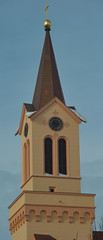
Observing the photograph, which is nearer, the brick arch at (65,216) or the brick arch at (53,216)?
the brick arch at (53,216)

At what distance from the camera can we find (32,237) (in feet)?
182

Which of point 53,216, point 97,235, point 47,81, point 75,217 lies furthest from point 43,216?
point 47,81

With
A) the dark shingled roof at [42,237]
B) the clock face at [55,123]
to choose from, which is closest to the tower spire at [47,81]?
the clock face at [55,123]

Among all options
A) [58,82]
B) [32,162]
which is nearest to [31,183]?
[32,162]

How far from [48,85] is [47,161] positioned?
689cm

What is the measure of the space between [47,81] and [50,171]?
26.6 ft

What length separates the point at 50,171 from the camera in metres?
58.8

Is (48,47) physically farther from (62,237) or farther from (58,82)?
(62,237)

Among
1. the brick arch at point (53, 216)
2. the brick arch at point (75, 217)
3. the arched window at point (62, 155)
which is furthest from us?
the arched window at point (62, 155)

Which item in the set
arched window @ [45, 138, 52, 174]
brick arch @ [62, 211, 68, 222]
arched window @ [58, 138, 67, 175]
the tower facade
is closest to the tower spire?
the tower facade

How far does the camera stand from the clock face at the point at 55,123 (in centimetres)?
6003

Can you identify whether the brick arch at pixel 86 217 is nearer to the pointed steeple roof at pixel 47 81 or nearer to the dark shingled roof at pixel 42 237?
the dark shingled roof at pixel 42 237

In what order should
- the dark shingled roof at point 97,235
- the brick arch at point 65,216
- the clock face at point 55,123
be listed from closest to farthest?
the brick arch at point 65,216, the dark shingled roof at point 97,235, the clock face at point 55,123

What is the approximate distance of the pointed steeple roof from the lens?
201 feet
